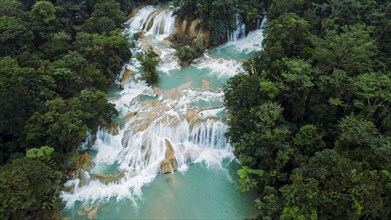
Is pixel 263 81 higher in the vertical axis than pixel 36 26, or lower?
lower

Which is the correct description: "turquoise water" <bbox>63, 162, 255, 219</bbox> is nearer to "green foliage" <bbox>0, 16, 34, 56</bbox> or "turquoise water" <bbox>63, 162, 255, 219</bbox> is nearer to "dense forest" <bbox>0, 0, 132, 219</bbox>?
"dense forest" <bbox>0, 0, 132, 219</bbox>

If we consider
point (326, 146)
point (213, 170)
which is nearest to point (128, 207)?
point (213, 170)

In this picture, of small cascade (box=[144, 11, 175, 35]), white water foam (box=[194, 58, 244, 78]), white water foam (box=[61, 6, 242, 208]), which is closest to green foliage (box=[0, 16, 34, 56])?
white water foam (box=[61, 6, 242, 208])

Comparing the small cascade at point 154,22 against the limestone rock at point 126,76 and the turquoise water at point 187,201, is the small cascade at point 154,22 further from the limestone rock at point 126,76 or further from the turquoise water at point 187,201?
the turquoise water at point 187,201

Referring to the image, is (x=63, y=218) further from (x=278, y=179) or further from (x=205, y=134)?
(x=278, y=179)

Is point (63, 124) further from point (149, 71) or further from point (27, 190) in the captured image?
point (149, 71)
